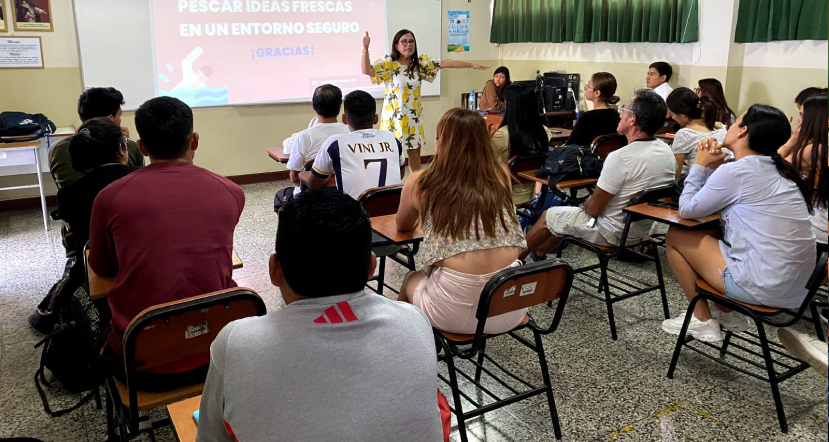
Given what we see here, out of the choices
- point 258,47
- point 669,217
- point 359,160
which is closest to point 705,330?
point 669,217

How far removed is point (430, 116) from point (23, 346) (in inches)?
206

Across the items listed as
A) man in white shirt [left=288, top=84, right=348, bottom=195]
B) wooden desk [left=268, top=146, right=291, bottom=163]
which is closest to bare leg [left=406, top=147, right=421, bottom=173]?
wooden desk [left=268, top=146, right=291, bottom=163]

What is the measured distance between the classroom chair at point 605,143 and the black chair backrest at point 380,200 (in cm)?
168

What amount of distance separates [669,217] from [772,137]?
510 mm

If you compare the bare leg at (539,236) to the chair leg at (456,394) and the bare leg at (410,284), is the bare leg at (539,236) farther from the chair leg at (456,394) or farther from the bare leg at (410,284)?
the chair leg at (456,394)

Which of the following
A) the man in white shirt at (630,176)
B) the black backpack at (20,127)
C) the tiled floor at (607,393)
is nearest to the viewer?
the tiled floor at (607,393)

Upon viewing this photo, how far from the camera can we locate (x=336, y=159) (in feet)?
10.1

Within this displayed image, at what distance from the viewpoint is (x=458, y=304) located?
2.01 m

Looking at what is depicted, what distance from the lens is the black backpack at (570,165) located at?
3.30 meters

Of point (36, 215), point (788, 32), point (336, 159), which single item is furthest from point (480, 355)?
point (36, 215)

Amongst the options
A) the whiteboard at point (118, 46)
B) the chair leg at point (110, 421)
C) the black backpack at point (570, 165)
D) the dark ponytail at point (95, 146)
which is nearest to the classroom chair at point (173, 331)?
the chair leg at point (110, 421)

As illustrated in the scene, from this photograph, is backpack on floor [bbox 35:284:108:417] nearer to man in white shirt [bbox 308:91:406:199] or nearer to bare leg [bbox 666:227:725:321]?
man in white shirt [bbox 308:91:406:199]

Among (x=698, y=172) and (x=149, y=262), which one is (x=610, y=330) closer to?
(x=698, y=172)

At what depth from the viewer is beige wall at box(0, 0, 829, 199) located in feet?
15.8
